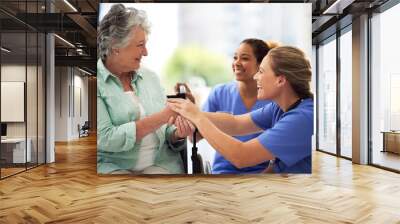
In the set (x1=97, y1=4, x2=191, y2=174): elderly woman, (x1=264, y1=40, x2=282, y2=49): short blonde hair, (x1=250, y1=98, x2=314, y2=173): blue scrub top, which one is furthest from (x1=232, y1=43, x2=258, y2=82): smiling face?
(x1=97, y1=4, x2=191, y2=174): elderly woman

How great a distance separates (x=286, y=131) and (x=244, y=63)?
4.10ft

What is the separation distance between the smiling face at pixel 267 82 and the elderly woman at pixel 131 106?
1298 mm

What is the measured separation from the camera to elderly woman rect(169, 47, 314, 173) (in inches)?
251

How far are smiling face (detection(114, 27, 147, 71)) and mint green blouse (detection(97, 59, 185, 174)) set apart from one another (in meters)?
0.19

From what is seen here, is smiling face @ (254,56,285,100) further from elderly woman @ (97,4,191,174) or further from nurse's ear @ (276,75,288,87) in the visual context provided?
elderly woman @ (97,4,191,174)

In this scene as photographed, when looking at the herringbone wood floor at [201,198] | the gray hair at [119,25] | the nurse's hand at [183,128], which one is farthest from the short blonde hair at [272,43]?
the herringbone wood floor at [201,198]

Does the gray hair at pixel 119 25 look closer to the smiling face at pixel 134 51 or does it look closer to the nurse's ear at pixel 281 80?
the smiling face at pixel 134 51

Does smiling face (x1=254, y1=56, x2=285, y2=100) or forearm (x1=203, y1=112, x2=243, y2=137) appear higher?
smiling face (x1=254, y1=56, x2=285, y2=100)

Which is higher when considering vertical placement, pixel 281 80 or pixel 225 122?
pixel 281 80

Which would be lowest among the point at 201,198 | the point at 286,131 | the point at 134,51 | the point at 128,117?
the point at 201,198

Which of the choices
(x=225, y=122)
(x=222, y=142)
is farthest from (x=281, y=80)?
(x=222, y=142)

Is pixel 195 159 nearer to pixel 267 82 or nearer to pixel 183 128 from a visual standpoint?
pixel 183 128

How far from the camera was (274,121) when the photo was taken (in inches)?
254

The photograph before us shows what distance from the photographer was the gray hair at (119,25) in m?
6.61
